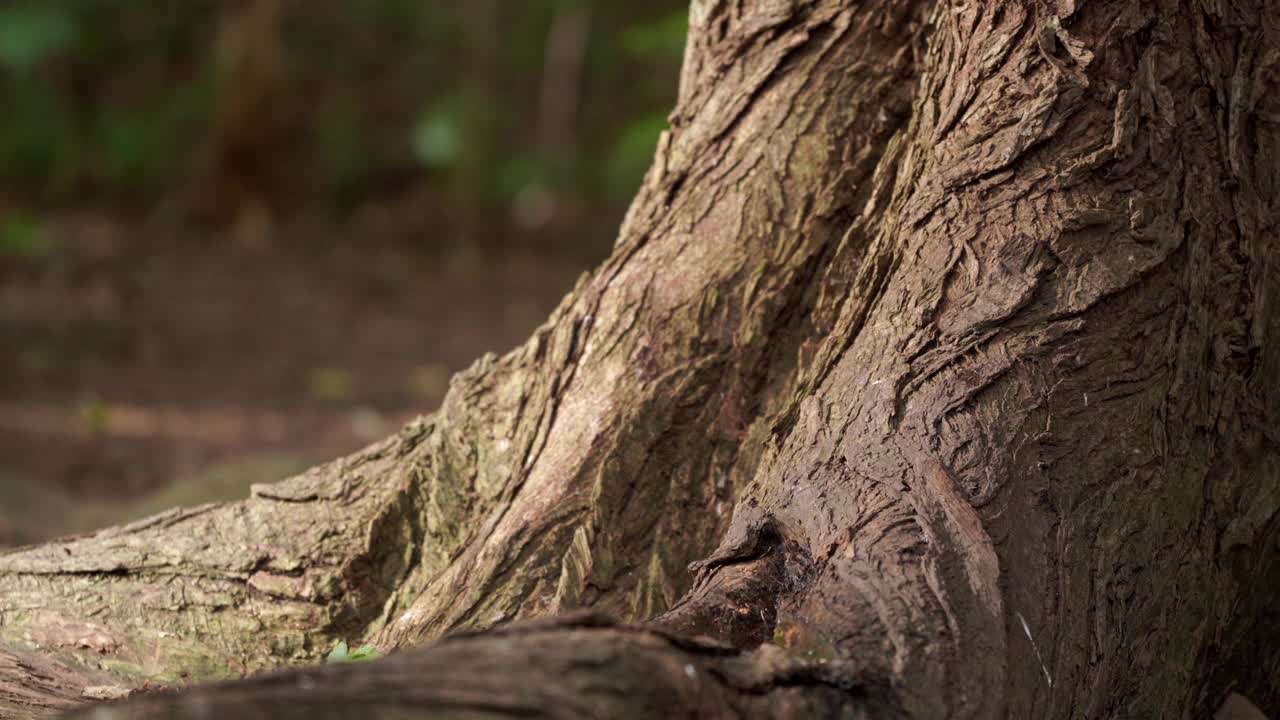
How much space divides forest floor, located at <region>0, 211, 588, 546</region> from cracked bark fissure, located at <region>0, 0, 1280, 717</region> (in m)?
2.37

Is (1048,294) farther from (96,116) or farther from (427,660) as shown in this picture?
(96,116)

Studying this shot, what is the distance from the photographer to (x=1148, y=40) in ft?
7.34

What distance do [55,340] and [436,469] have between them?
22.1ft

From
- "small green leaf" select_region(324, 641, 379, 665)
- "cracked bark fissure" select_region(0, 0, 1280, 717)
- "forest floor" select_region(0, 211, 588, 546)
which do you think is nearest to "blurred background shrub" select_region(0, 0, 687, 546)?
"forest floor" select_region(0, 211, 588, 546)

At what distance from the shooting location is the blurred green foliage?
11.3m

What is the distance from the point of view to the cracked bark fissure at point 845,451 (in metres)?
1.72

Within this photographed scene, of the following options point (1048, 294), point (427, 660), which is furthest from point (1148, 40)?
point (427, 660)

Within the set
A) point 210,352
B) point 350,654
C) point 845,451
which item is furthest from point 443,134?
point 845,451

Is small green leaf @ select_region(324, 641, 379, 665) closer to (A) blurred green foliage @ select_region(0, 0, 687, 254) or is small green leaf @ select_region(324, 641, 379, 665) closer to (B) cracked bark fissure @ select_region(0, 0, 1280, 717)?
(B) cracked bark fissure @ select_region(0, 0, 1280, 717)

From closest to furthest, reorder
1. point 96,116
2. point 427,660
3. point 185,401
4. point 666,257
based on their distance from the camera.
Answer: point 427,660 → point 666,257 → point 185,401 → point 96,116

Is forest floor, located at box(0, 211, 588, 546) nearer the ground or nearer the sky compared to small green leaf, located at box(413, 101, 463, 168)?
nearer the ground

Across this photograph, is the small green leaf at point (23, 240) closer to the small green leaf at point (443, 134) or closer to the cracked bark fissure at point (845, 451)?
the small green leaf at point (443, 134)

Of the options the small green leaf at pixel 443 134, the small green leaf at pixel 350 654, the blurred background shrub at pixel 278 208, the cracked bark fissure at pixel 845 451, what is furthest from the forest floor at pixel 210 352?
the small green leaf at pixel 350 654

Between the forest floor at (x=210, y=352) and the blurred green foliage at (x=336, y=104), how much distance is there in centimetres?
87
